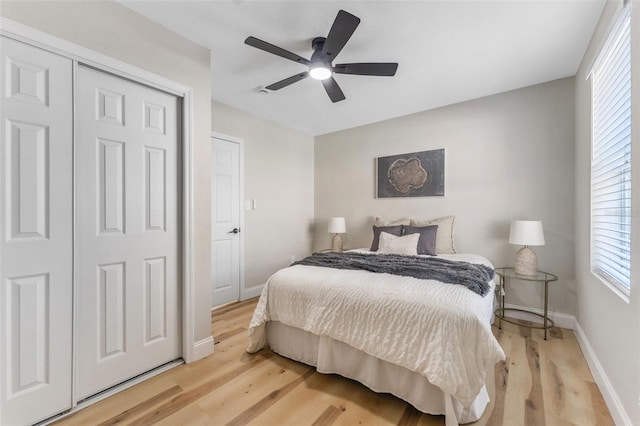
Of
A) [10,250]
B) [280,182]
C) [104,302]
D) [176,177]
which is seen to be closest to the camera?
[10,250]

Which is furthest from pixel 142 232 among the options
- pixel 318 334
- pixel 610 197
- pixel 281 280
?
pixel 610 197

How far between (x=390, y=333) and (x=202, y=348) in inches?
59.6

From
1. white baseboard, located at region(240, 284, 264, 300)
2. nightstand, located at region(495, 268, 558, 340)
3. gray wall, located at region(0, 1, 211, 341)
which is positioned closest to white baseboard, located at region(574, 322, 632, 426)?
nightstand, located at region(495, 268, 558, 340)

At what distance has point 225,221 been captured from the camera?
343 centimetres

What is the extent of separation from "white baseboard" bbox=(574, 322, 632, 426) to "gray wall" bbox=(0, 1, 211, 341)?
2.61 m

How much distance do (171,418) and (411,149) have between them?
366 centimetres

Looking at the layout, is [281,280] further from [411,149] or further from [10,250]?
[411,149]

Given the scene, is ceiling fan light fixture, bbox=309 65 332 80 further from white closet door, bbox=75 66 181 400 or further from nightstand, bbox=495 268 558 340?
nightstand, bbox=495 268 558 340

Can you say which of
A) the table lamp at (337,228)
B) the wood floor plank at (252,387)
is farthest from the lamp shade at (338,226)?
the wood floor plank at (252,387)

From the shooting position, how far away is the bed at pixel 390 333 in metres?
1.39

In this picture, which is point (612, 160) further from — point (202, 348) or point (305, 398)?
point (202, 348)

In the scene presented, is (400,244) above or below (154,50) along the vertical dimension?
below

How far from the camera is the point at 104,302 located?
173 cm

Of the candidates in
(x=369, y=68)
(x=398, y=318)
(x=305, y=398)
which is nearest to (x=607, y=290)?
(x=398, y=318)
